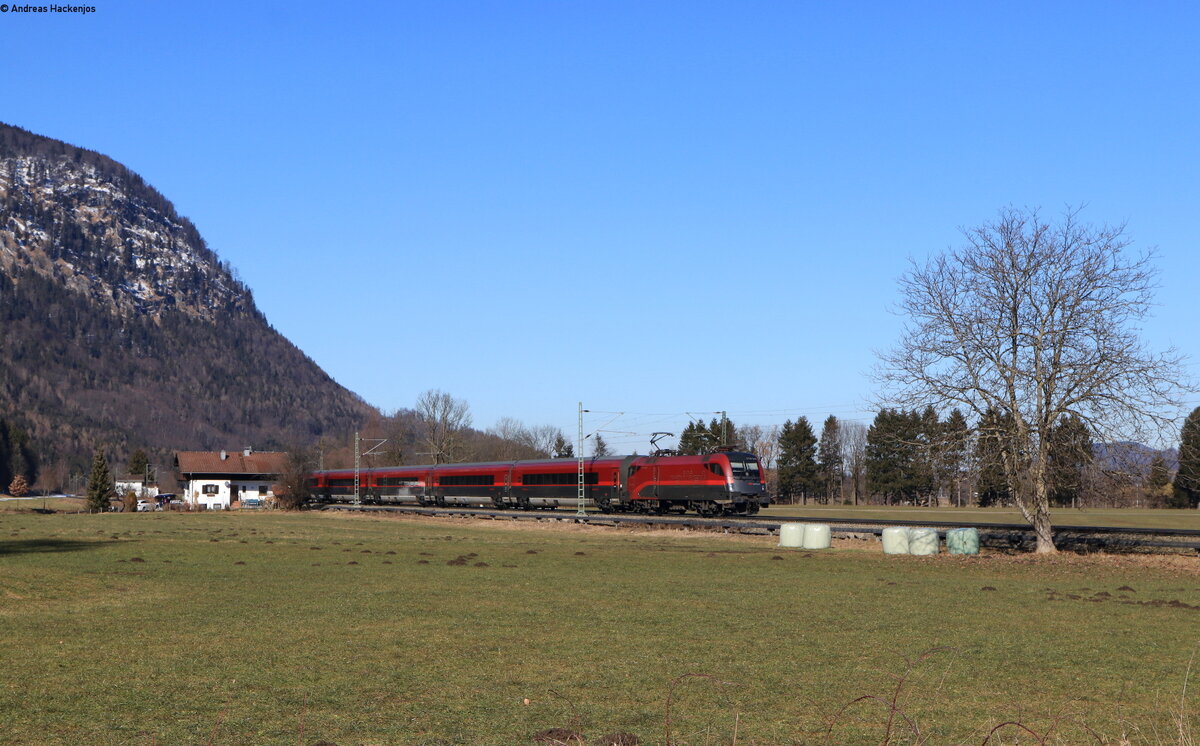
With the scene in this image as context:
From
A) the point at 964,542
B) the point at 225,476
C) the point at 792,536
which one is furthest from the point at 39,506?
the point at 964,542

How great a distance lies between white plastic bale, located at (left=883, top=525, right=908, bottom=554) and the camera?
4031cm

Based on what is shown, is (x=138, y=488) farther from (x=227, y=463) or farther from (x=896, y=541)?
(x=896, y=541)

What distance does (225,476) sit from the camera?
142 metres

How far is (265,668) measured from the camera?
14398 millimetres

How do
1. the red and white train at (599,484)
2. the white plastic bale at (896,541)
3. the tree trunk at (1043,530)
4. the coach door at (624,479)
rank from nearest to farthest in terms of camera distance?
the tree trunk at (1043,530) < the white plastic bale at (896,541) < the red and white train at (599,484) < the coach door at (624,479)

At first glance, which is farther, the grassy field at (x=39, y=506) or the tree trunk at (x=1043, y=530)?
the grassy field at (x=39, y=506)

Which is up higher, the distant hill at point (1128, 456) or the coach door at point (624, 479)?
the distant hill at point (1128, 456)

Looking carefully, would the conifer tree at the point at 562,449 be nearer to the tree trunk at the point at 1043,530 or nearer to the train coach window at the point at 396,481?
the train coach window at the point at 396,481

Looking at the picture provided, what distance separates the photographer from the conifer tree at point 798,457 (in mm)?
140375

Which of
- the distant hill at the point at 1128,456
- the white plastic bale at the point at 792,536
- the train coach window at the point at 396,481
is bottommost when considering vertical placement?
the white plastic bale at the point at 792,536

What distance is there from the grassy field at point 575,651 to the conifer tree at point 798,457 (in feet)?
354

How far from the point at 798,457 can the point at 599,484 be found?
74275mm

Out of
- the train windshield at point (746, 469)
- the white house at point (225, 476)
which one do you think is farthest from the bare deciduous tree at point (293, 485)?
the train windshield at point (746, 469)

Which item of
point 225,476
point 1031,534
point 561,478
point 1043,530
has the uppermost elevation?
point 561,478
